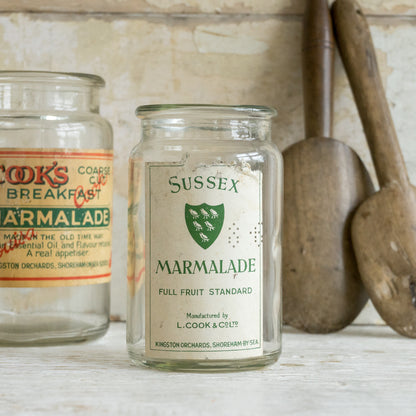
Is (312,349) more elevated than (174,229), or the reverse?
(174,229)

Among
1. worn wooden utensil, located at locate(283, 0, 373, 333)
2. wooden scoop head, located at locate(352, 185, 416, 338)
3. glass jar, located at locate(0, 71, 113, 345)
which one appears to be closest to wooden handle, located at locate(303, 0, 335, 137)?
worn wooden utensil, located at locate(283, 0, 373, 333)

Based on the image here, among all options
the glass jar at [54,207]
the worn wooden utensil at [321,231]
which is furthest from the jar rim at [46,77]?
the worn wooden utensil at [321,231]

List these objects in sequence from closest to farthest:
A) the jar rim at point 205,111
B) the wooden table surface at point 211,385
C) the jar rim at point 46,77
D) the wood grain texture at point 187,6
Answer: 1. the wooden table surface at point 211,385
2. the jar rim at point 205,111
3. the jar rim at point 46,77
4. the wood grain texture at point 187,6

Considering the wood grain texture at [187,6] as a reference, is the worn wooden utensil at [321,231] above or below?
below

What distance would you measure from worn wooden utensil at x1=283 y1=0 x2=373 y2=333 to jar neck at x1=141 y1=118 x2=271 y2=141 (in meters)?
0.17

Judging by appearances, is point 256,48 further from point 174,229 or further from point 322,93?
point 174,229

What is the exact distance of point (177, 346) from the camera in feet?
1.76

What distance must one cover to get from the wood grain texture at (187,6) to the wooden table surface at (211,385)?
0.40 meters

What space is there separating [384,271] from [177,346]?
27 cm

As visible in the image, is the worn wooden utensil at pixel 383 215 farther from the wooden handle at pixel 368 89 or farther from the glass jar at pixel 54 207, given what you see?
the glass jar at pixel 54 207

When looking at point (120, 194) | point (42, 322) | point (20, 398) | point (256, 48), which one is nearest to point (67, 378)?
point (20, 398)

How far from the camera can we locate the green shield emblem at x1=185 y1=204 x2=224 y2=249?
21.1 inches

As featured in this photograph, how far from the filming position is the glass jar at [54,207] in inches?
25.4

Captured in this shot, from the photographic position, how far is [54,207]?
649 millimetres
